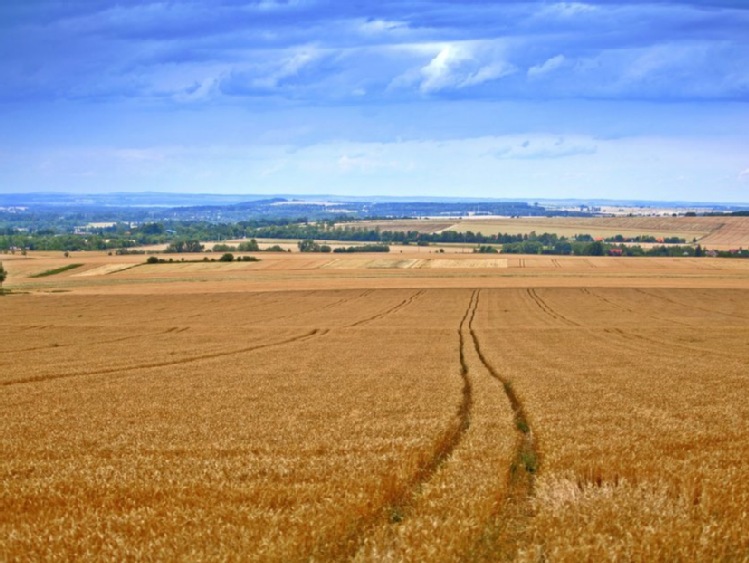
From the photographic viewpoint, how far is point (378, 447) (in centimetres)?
1253

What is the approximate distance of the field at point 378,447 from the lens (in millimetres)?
8016

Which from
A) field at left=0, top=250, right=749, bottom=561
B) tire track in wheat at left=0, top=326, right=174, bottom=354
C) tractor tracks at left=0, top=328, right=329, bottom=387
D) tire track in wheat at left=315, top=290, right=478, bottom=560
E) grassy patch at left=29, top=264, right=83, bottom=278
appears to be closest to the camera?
tire track in wheat at left=315, top=290, right=478, bottom=560

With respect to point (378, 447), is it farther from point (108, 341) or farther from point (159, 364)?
point (108, 341)

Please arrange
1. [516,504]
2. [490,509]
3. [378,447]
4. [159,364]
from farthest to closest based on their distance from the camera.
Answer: [159,364], [378,447], [516,504], [490,509]

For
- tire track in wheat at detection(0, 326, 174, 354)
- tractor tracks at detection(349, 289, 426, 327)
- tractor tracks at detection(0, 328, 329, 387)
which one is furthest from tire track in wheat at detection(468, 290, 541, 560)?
tractor tracks at detection(349, 289, 426, 327)

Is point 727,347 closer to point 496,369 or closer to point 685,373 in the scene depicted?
point 685,373

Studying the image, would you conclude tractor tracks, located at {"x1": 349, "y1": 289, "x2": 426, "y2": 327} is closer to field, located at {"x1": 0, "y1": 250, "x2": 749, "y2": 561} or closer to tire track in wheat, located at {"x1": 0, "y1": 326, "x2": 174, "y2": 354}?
field, located at {"x1": 0, "y1": 250, "x2": 749, "y2": 561}

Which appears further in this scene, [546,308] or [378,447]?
[546,308]

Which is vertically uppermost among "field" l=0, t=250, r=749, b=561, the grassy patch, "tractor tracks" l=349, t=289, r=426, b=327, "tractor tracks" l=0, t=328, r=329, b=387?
"field" l=0, t=250, r=749, b=561

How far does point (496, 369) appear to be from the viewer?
977 inches

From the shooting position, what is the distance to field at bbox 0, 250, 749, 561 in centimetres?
802

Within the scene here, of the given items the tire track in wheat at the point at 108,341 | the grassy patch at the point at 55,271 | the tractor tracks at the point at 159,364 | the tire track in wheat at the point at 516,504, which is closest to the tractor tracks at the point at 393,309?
the tractor tracks at the point at 159,364

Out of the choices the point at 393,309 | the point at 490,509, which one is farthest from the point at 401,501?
the point at 393,309

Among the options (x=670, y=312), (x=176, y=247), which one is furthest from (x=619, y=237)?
(x=670, y=312)
